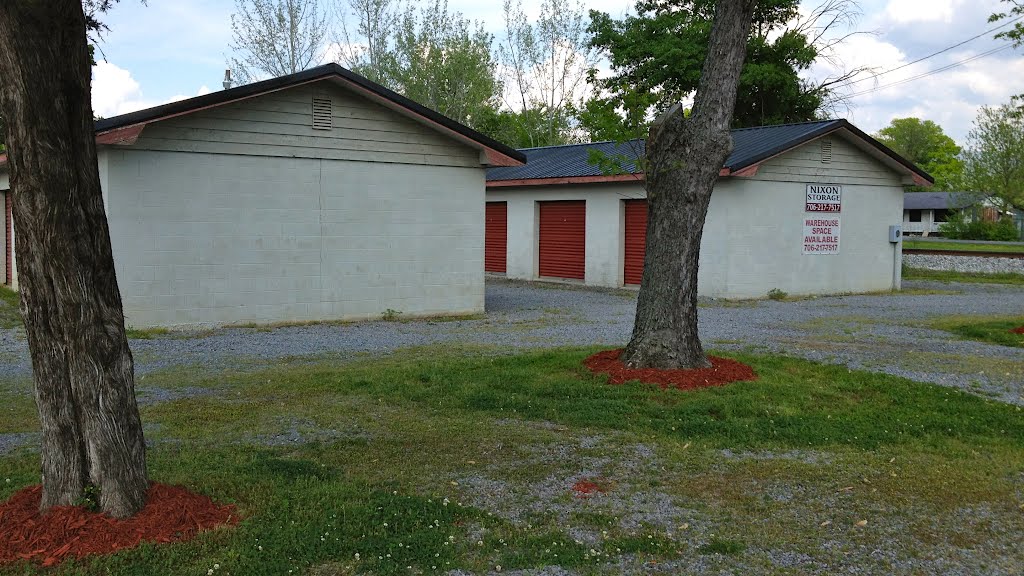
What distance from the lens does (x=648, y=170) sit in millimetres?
9750

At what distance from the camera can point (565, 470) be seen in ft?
20.6

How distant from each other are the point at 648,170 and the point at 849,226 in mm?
13806

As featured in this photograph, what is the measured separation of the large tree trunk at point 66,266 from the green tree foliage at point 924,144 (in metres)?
95.5

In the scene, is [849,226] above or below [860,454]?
above

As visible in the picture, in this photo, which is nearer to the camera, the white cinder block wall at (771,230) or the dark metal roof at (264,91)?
the dark metal roof at (264,91)

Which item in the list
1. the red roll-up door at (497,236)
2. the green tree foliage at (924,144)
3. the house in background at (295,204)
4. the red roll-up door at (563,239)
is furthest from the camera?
the green tree foliage at (924,144)

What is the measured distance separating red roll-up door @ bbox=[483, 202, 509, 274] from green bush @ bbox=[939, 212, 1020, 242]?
31026mm

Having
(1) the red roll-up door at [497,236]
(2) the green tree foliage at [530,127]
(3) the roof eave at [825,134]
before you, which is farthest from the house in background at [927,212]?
(1) the red roll-up door at [497,236]

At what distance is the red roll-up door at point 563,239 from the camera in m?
23.2

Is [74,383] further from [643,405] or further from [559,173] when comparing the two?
[559,173]

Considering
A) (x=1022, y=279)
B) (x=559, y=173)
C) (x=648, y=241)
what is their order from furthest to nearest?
(x=1022, y=279) → (x=559, y=173) → (x=648, y=241)

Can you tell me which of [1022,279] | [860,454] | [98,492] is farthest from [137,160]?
[1022,279]

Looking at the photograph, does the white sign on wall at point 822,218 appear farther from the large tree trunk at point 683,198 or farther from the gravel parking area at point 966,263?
the large tree trunk at point 683,198

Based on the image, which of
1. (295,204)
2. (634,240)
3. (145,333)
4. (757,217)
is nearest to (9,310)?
(145,333)
